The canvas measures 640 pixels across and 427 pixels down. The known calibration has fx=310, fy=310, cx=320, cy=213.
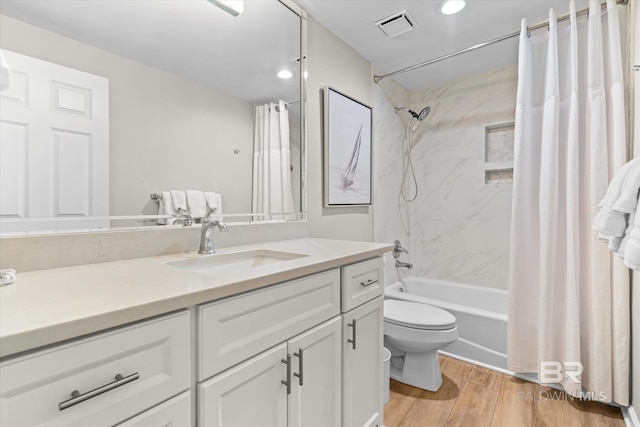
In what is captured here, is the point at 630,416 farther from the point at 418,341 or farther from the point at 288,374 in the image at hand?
the point at 288,374

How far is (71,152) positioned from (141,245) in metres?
0.36

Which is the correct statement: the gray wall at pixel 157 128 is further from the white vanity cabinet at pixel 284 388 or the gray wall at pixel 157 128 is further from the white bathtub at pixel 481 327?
the white bathtub at pixel 481 327

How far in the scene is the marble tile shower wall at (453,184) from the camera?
257 cm

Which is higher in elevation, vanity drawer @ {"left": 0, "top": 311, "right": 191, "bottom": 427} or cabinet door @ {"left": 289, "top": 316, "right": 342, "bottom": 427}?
vanity drawer @ {"left": 0, "top": 311, "right": 191, "bottom": 427}

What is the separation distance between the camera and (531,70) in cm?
193

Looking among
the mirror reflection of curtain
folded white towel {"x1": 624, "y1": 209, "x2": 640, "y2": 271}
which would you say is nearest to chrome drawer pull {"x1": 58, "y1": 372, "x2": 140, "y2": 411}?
the mirror reflection of curtain

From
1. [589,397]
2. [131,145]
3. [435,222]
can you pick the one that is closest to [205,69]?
[131,145]

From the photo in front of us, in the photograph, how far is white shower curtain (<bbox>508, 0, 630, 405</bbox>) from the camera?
161cm

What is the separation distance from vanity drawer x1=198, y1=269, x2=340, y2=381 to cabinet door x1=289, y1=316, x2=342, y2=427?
0.16 feet

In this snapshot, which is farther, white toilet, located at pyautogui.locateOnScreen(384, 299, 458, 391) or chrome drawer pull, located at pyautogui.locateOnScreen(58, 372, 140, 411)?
white toilet, located at pyautogui.locateOnScreen(384, 299, 458, 391)

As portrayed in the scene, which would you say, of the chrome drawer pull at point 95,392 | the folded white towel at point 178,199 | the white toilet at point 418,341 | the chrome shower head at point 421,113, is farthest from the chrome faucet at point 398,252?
the chrome drawer pull at point 95,392

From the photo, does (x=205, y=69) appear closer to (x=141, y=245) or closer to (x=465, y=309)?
(x=141, y=245)

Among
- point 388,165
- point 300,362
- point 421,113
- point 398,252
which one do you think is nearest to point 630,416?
point 398,252

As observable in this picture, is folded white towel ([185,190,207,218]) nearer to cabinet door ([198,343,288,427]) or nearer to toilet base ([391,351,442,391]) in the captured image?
cabinet door ([198,343,288,427])
